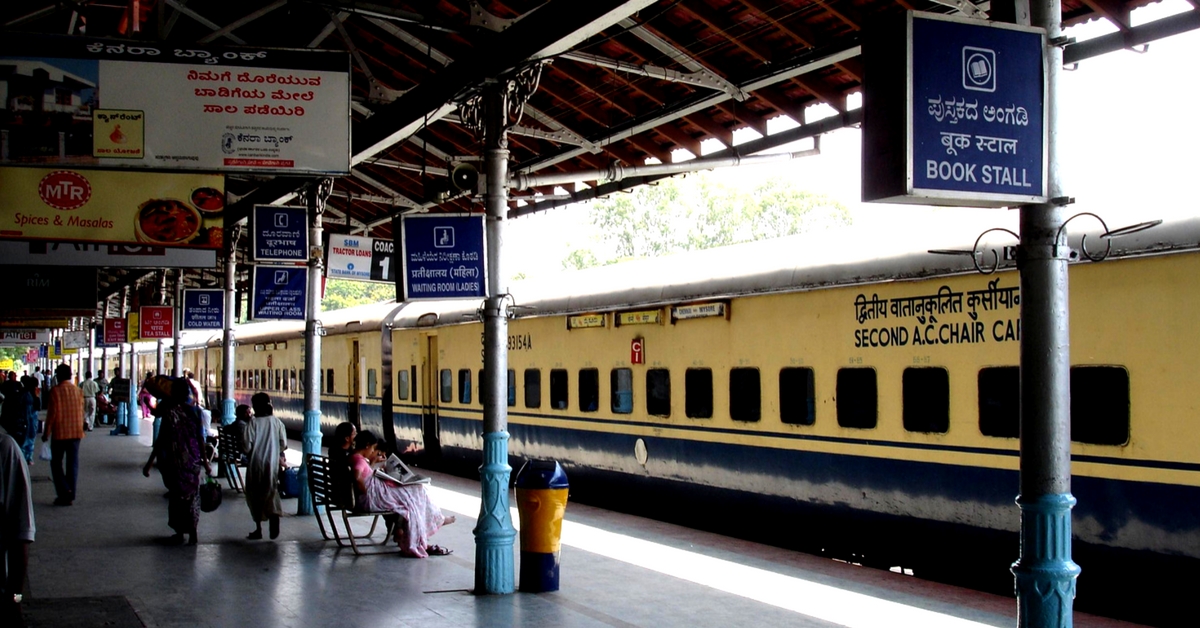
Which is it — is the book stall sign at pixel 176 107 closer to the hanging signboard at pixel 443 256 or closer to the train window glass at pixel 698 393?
the hanging signboard at pixel 443 256

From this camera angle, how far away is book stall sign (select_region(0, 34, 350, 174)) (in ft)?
28.0

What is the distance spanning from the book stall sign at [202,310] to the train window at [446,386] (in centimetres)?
676

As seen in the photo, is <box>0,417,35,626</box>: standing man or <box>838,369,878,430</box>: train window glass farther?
<box>838,369,878,430</box>: train window glass

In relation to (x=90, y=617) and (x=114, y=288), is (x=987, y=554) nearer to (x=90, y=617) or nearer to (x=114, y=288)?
(x=90, y=617)

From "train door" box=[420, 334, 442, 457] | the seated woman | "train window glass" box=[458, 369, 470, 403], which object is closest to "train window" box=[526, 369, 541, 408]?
"train window glass" box=[458, 369, 470, 403]

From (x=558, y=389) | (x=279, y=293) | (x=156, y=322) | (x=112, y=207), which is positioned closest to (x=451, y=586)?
(x=112, y=207)

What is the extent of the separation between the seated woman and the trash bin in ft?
6.91

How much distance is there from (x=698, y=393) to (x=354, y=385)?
14.8 meters

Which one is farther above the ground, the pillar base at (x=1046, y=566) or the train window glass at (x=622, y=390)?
the train window glass at (x=622, y=390)

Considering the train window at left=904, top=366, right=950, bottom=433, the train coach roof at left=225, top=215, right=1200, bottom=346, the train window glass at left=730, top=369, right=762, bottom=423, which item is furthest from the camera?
the train window glass at left=730, top=369, right=762, bottom=423

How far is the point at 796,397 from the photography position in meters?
11.6

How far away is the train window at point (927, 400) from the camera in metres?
9.72

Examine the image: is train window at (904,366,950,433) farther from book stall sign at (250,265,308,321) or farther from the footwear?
book stall sign at (250,265,308,321)

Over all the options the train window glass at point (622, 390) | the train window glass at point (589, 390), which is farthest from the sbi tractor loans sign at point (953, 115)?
the train window glass at point (589, 390)
